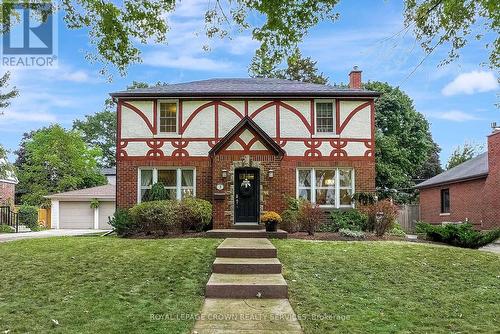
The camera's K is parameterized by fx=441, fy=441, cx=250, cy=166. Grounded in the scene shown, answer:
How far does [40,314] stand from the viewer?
19.9 ft

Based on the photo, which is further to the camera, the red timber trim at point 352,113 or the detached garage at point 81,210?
the detached garage at point 81,210

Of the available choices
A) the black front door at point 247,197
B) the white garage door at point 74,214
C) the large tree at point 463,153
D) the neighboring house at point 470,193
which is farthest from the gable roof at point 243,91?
the large tree at point 463,153

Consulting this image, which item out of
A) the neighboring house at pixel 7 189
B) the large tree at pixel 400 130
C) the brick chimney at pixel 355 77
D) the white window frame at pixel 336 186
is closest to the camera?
the white window frame at pixel 336 186

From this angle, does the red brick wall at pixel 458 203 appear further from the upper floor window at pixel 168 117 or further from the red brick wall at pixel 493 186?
the upper floor window at pixel 168 117

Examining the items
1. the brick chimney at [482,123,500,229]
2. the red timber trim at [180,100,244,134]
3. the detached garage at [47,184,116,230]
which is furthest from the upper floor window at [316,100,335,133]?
the detached garage at [47,184,116,230]

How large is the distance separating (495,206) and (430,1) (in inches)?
609

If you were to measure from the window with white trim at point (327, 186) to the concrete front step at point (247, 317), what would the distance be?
10.1 m

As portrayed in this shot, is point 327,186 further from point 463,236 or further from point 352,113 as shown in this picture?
point 463,236

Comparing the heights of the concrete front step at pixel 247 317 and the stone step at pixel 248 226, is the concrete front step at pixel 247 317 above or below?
below

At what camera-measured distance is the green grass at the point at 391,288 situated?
19.0 feet

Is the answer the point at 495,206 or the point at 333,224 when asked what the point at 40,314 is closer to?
the point at 333,224

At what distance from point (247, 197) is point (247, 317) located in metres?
9.89

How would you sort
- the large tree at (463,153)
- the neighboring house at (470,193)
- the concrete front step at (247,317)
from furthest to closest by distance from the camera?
1. the large tree at (463,153)
2. the neighboring house at (470,193)
3. the concrete front step at (247,317)

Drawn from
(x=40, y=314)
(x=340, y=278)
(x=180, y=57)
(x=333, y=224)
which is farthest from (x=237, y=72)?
(x=40, y=314)
